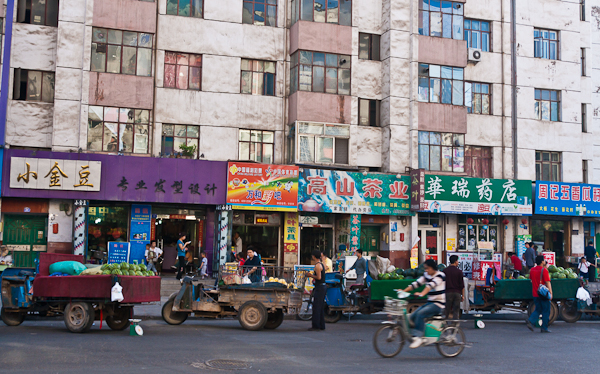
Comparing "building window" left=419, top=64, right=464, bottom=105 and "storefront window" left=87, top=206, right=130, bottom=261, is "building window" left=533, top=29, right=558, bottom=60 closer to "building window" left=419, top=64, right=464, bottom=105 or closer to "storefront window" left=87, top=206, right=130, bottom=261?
"building window" left=419, top=64, right=464, bottom=105

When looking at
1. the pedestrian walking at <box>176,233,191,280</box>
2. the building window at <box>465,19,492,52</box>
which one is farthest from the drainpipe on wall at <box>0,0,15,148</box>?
the building window at <box>465,19,492,52</box>

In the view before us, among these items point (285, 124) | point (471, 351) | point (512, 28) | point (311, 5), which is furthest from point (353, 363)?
point (512, 28)

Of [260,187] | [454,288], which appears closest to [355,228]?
[260,187]

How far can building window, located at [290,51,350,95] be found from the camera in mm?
28312

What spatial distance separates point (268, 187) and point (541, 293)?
1441 centimetres

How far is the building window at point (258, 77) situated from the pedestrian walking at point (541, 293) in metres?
16.6

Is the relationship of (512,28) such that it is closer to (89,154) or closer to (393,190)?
(393,190)

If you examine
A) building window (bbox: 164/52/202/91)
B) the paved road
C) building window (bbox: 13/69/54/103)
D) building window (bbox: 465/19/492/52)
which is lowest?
the paved road

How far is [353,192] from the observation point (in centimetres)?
2817

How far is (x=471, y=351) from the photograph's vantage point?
38.1 feet

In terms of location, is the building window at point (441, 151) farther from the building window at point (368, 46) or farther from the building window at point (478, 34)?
the building window at point (478, 34)

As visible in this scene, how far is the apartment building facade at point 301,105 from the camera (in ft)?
83.7

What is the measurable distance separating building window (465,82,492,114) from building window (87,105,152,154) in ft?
53.2

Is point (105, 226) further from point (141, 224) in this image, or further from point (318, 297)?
point (318, 297)
